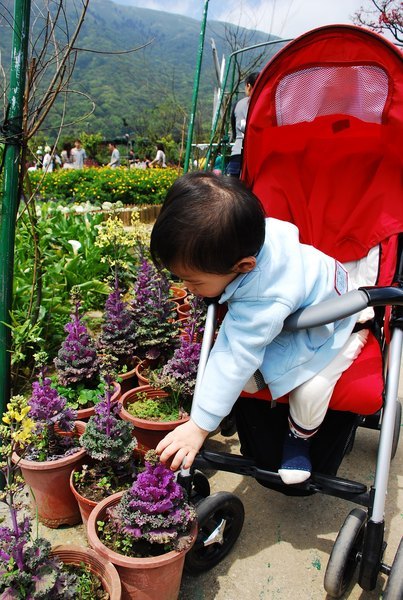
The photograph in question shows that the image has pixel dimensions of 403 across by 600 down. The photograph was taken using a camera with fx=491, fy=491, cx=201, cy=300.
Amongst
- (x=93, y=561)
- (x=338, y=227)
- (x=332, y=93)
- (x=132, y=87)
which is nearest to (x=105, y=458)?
(x=93, y=561)

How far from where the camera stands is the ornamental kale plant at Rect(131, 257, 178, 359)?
8.86ft

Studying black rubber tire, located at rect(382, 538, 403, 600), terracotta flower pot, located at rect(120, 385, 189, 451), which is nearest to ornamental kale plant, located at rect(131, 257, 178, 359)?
terracotta flower pot, located at rect(120, 385, 189, 451)

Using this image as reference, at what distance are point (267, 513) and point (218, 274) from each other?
121cm

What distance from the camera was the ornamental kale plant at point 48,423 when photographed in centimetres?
185

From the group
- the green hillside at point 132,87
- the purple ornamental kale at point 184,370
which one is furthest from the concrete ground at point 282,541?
the green hillside at point 132,87

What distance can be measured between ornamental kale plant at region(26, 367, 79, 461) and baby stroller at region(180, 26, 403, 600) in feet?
1.76

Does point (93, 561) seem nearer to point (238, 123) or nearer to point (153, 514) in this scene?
point (153, 514)

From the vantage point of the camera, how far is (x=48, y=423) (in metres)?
1.83

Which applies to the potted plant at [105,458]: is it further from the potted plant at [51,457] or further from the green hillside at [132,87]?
the green hillside at [132,87]

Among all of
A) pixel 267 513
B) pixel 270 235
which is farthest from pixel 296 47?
pixel 267 513

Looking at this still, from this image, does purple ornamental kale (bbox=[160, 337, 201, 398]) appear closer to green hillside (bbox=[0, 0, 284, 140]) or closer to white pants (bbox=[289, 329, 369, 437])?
white pants (bbox=[289, 329, 369, 437])

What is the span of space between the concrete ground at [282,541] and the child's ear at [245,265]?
1.11m

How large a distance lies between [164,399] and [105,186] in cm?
803

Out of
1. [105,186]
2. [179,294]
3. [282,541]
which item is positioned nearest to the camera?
[282,541]
